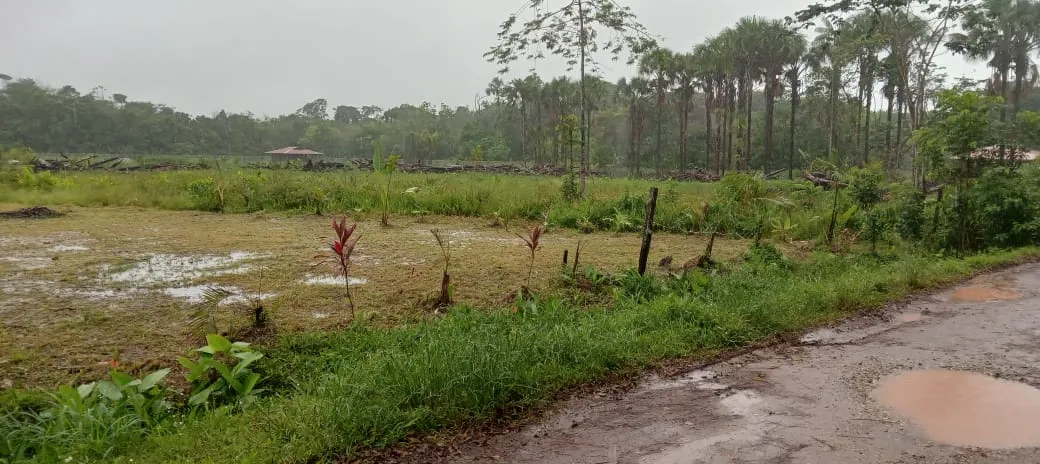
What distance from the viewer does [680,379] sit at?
3693mm

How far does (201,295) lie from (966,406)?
19.2 ft

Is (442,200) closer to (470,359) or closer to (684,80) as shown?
(470,359)

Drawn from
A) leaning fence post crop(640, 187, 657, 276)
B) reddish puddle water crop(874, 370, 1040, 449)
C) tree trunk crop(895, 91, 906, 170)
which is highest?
tree trunk crop(895, 91, 906, 170)

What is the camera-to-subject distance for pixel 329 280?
20.1 ft

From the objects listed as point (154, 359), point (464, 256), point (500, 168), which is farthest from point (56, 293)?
point (500, 168)

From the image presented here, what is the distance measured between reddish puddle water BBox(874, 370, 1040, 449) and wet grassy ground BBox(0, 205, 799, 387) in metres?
3.09

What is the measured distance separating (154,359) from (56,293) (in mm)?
2522

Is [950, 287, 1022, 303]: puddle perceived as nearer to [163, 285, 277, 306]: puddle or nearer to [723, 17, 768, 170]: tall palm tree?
[163, 285, 277, 306]: puddle

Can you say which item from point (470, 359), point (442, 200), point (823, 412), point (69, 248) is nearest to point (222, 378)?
point (470, 359)

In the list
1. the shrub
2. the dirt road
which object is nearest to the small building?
the shrub

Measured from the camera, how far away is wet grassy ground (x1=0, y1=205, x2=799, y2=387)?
13.2 ft

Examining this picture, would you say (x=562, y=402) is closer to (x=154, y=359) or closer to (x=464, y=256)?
(x=154, y=359)

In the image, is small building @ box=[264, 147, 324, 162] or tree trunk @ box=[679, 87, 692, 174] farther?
small building @ box=[264, 147, 324, 162]

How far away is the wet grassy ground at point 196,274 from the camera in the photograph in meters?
4.03
